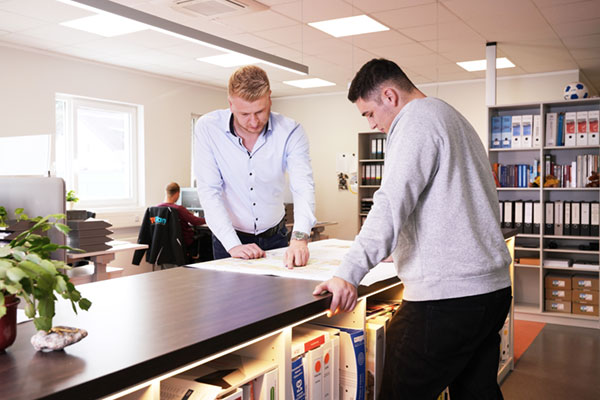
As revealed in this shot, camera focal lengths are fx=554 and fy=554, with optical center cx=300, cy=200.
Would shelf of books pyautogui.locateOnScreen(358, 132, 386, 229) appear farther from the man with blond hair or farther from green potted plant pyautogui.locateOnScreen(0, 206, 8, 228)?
green potted plant pyautogui.locateOnScreen(0, 206, 8, 228)

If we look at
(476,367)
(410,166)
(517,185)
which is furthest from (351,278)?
(517,185)

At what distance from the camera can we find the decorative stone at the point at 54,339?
0.94 meters

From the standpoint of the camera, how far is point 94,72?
663 centimetres

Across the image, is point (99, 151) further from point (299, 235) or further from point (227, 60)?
point (299, 235)

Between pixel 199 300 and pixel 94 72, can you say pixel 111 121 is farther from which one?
pixel 199 300

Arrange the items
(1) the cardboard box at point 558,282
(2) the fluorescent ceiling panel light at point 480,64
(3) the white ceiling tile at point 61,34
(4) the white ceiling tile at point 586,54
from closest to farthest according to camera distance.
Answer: (3) the white ceiling tile at point 61,34, (1) the cardboard box at point 558,282, (4) the white ceiling tile at point 586,54, (2) the fluorescent ceiling panel light at point 480,64

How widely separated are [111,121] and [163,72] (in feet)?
3.04

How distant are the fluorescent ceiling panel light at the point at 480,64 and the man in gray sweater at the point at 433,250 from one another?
578cm

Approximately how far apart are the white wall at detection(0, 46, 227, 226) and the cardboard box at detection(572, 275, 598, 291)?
5.08 metres

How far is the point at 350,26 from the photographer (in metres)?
5.23

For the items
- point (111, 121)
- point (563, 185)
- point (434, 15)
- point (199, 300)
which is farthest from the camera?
point (111, 121)

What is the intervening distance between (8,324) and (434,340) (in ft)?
3.14

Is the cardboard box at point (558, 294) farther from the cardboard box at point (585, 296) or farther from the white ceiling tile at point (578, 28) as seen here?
the white ceiling tile at point (578, 28)

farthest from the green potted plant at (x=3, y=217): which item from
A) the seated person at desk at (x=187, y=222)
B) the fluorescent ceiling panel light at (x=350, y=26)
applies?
the seated person at desk at (x=187, y=222)
